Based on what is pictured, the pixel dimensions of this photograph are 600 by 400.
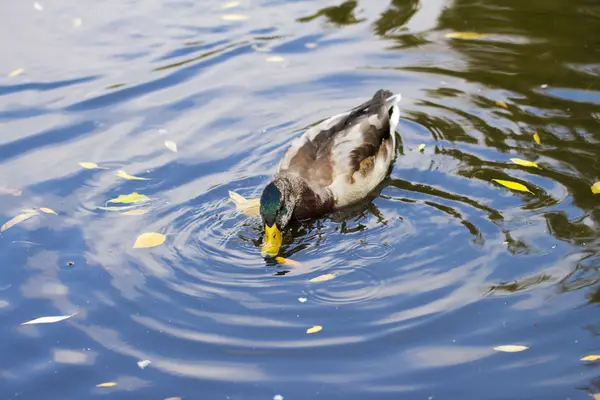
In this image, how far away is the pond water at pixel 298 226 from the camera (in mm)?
5352

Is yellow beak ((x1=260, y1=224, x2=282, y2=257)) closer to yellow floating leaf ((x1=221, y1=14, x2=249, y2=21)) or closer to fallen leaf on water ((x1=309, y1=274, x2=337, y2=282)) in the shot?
fallen leaf on water ((x1=309, y1=274, x2=337, y2=282))

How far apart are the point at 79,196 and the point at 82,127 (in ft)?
4.29

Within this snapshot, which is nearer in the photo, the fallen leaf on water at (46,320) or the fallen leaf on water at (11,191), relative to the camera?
the fallen leaf on water at (46,320)

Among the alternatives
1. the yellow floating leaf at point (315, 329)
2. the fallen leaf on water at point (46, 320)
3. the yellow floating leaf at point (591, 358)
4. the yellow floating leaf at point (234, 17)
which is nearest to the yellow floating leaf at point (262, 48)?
the yellow floating leaf at point (234, 17)

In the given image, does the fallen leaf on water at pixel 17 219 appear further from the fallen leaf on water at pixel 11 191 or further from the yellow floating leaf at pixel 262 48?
the yellow floating leaf at pixel 262 48

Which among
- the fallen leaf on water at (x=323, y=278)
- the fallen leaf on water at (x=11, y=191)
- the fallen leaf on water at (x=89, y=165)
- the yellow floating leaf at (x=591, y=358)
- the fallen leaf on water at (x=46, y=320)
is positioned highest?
the fallen leaf on water at (x=89, y=165)

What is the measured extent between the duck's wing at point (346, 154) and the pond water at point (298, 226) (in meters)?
0.20

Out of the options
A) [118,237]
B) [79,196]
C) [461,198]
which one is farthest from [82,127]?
[461,198]

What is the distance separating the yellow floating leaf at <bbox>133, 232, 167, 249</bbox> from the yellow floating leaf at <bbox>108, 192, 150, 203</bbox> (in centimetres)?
56

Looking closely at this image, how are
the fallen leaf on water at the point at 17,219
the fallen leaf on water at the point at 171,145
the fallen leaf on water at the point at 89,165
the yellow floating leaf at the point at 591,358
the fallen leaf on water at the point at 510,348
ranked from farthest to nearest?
the fallen leaf on water at the point at 171,145
the fallen leaf on water at the point at 89,165
the fallen leaf on water at the point at 17,219
the fallen leaf on water at the point at 510,348
the yellow floating leaf at the point at 591,358

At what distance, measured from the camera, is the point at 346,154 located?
7461mm

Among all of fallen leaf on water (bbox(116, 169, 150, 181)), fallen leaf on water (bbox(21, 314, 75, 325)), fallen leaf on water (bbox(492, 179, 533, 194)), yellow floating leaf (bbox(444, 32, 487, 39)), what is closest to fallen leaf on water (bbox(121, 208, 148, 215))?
fallen leaf on water (bbox(116, 169, 150, 181))

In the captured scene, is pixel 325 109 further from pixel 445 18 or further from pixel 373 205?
pixel 445 18

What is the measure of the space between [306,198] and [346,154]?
570 mm
